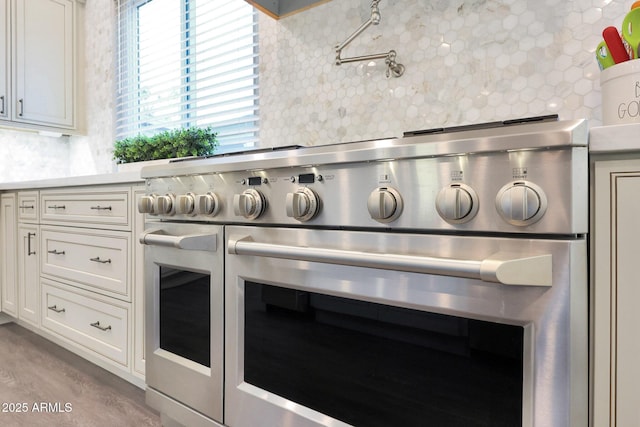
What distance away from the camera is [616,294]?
0.60m

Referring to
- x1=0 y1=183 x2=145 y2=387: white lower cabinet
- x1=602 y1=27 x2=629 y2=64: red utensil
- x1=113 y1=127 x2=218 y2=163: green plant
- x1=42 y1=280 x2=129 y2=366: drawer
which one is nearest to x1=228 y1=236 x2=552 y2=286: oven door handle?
x1=602 y1=27 x2=629 y2=64: red utensil

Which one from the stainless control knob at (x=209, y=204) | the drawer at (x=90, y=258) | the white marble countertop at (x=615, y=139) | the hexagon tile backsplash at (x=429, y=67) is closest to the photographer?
the white marble countertop at (x=615, y=139)

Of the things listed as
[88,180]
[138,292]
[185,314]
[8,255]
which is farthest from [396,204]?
[8,255]

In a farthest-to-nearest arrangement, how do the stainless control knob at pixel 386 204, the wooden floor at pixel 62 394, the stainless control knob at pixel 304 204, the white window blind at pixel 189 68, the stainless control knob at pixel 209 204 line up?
the white window blind at pixel 189 68 < the wooden floor at pixel 62 394 < the stainless control knob at pixel 209 204 < the stainless control knob at pixel 304 204 < the stainless control knob at pixel 386 204

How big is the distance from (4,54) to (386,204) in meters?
3.13

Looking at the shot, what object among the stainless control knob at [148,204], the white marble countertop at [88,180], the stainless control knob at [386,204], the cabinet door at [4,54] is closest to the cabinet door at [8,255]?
the white marble countertop at [88,180]

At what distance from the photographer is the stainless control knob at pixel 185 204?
109 centimetres

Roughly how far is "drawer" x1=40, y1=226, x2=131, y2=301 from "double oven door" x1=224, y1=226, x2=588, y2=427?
2.36 feet

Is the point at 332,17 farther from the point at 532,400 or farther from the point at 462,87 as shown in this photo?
the point at 532,400

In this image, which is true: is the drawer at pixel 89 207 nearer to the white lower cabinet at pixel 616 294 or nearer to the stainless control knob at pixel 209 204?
the stainless control knob at pixel 209 204

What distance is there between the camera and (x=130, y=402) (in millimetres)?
1522

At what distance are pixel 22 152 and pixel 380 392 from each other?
3.23m

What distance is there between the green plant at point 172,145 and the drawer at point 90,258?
1.55ft

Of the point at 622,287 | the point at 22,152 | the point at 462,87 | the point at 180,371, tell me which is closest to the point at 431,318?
the point at 622,287
